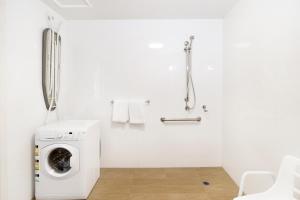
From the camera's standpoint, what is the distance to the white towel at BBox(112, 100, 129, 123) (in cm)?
333

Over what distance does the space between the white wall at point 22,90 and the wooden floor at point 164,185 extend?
805 mm

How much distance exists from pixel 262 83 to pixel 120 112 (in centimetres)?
200

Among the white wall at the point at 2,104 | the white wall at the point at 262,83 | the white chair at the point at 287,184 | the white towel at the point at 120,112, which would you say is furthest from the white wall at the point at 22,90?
the white wall at the point at 262,83

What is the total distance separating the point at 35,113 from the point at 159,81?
1.79 metres

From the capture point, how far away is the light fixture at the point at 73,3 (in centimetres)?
270

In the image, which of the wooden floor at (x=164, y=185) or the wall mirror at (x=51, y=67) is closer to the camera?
the wooden floor at (x=164, y=185)

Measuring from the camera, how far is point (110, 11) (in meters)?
3.04

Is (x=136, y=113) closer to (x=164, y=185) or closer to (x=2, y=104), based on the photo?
(x=164, y=185)

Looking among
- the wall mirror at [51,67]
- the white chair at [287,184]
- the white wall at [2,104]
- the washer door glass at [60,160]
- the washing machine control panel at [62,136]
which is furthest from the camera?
the wall mirror at [51,67]

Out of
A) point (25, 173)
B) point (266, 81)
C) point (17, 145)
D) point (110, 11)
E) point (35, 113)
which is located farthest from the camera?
point (110, 11)

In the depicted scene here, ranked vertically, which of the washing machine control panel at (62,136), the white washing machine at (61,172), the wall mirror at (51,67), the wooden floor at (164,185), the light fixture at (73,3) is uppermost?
the light fixture at (73,3)

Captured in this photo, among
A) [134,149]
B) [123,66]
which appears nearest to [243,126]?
[134,149]

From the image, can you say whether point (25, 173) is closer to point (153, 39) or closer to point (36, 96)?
point (36, 96)

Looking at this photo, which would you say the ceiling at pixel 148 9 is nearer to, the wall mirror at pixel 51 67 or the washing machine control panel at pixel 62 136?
the wall mirror at pixel 51 67
